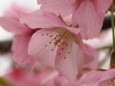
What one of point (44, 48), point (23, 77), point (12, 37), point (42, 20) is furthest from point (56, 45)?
point (23, 77)

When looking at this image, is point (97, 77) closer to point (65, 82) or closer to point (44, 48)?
point (65, 82)

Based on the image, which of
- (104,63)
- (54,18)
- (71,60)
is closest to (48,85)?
(104,63)

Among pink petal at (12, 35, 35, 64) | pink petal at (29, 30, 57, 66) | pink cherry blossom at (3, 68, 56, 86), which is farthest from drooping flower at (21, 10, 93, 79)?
pink cherry blossom at (3, 68, 56, 86)

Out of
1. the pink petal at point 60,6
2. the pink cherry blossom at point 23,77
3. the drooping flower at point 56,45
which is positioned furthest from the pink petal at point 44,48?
the pink cherry blossom at point 23,77

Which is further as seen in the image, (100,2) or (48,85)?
(48,85)

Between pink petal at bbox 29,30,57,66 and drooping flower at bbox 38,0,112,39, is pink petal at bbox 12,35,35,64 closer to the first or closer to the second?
pink petal at bbox 29,30,57,66

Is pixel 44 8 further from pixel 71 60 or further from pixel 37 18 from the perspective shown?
pixel 71 60
